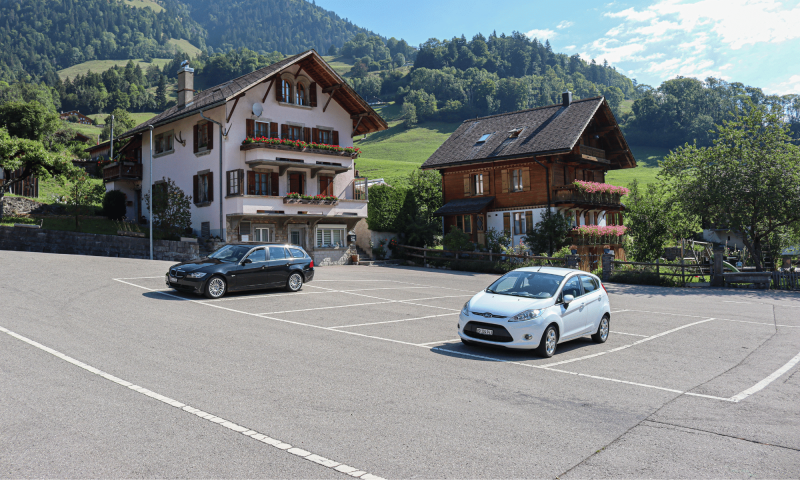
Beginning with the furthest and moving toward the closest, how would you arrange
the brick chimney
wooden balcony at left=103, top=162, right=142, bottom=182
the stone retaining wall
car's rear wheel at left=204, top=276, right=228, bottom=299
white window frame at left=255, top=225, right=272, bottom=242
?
the brick chimney
wooden balcony at left=103, top=162, right=142, bottom=182
white window frame at left=255, top=225, right=272, bottom=242
the stone retaining wall
car's rear wheel at left=204, top=276, right=228, bottom=299

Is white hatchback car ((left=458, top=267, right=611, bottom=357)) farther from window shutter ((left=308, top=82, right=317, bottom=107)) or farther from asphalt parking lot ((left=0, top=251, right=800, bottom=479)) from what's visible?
window shutter ((left=308, top=82, right=317, bottom=107))

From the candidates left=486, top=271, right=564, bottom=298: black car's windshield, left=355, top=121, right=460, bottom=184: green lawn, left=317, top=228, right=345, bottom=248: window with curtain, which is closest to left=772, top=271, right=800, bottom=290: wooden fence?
Answer: left=486, top=271, right=564, bottom=298: black car's windshield

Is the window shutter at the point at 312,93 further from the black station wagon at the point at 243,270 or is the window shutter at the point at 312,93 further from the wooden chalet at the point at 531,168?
the black station wagon at the point at 243,270

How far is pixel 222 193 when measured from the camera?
31266 mm

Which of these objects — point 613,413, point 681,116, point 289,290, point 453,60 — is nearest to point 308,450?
point 613,413

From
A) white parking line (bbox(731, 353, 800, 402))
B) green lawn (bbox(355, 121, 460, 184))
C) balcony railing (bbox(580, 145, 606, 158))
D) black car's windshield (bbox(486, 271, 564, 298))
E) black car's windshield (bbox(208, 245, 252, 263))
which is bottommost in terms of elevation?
white parking line (bbox(731, 353, 800, 402))

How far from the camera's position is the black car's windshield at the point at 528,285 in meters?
11.6

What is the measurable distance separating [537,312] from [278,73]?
26.7 metres

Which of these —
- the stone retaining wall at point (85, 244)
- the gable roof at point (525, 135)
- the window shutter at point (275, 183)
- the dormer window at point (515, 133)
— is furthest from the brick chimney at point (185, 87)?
the dormer window at point (515, 133)

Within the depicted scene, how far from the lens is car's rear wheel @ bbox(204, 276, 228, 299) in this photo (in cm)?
1674

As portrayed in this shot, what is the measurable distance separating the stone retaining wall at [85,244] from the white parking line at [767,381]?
2518 centimetres

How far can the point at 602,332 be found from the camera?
12.8m

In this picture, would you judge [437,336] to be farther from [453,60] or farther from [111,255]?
[453,60]

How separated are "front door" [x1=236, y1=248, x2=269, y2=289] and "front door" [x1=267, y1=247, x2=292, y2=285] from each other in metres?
0.18
